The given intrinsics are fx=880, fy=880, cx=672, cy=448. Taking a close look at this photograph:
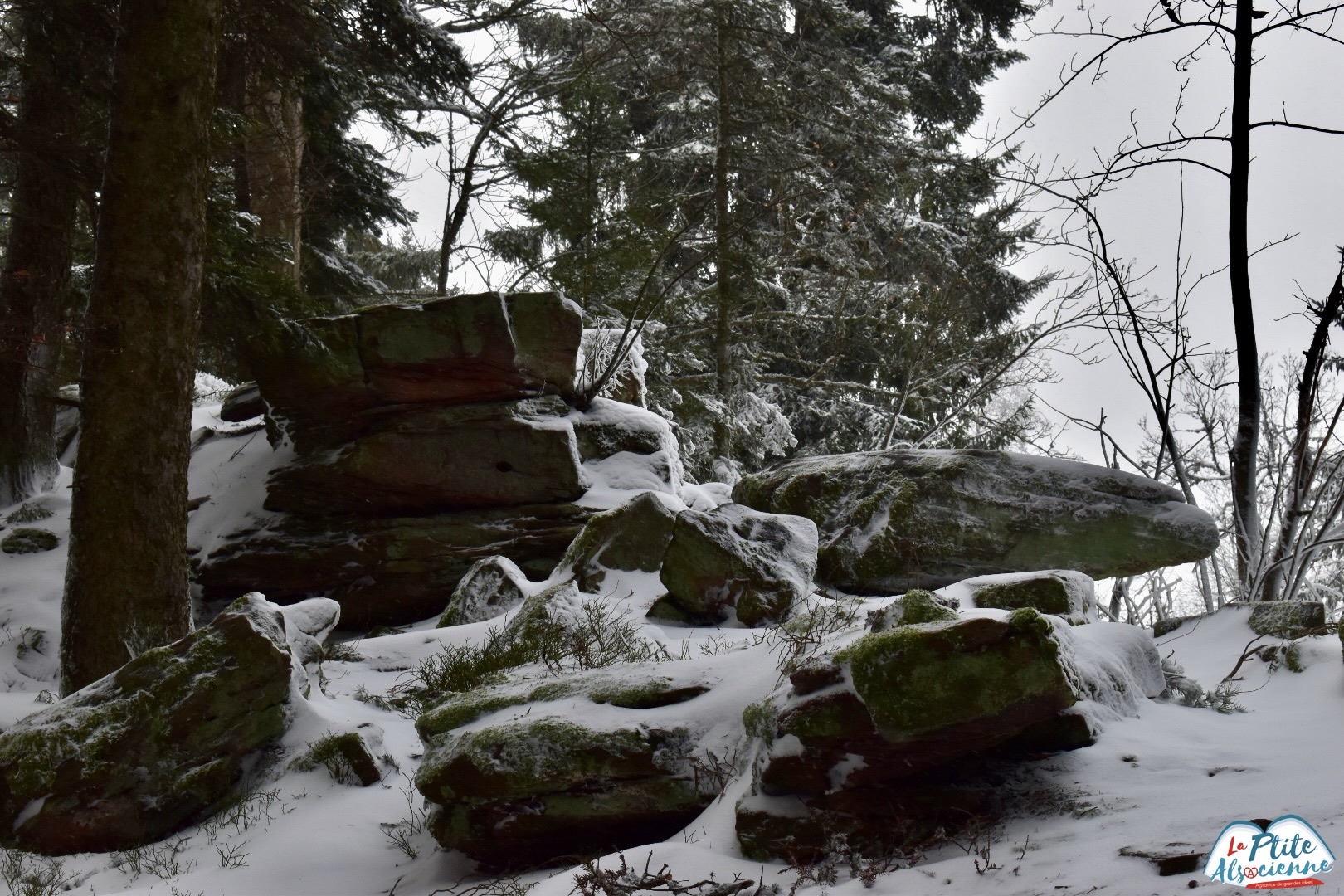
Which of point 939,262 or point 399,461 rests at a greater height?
point 939,262

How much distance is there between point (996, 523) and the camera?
23.6 ft

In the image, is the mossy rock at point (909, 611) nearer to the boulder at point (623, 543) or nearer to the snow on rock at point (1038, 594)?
the snow on rock at point (1038, 594)

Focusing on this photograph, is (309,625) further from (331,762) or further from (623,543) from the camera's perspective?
(623,543)

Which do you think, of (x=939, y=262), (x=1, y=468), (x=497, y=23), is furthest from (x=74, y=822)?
(x=939, y=262)

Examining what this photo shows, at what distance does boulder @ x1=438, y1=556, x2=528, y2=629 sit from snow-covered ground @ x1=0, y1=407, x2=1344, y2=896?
417 millimetres

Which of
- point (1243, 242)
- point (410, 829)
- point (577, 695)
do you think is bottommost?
point (410, 829)

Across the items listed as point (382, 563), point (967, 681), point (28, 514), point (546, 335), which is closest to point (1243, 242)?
point (967, 681)

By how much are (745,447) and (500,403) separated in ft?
22.8

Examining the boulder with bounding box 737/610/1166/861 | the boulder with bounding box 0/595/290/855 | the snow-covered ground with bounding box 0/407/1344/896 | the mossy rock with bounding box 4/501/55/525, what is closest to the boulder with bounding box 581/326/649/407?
the snow-covered ground with bounding box 0/407/1344/896

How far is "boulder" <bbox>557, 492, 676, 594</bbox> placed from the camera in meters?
6.31

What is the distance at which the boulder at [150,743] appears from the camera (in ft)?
13.2

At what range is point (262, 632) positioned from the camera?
4.55 m

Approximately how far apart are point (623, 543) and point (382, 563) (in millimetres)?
2755

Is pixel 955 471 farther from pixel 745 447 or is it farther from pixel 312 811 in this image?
pixel 745 447
